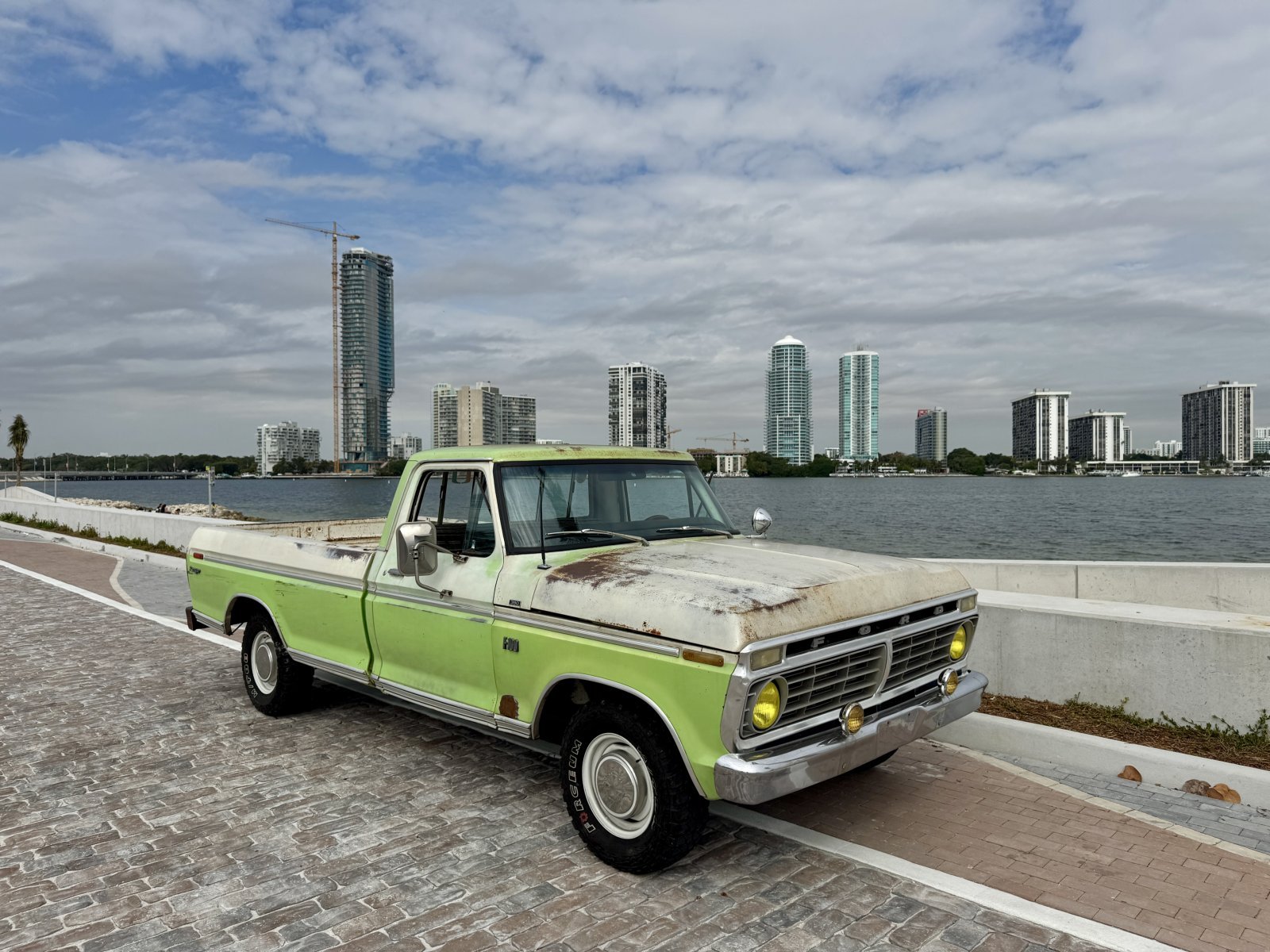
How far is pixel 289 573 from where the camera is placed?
636 centimetres

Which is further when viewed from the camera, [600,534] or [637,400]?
[637,400]

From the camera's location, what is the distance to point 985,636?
6562 mm

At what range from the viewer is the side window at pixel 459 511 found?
5016 mm

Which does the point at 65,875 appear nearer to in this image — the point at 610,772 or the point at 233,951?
the point at 233,951

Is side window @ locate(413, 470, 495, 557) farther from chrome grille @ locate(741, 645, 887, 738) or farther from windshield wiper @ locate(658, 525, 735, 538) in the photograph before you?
chrome grille @ locate(741, 645, 887, 738)

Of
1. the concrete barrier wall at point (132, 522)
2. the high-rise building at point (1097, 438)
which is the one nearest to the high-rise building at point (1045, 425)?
the high-rise building at point (1097, 438)

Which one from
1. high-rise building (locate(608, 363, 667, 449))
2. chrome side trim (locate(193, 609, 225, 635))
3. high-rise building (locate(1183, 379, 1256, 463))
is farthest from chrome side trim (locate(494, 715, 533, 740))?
high-rise building (locate(1183, 379, 1256, 463))

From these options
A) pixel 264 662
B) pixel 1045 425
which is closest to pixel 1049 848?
pixel 264 662

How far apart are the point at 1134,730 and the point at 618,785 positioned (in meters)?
3.70

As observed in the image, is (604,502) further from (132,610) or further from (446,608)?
(132,610)

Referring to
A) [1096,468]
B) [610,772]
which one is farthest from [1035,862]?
[1096,468]

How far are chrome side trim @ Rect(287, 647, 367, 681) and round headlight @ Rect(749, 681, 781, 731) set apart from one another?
121 inches

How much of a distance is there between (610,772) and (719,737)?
77 centimetres

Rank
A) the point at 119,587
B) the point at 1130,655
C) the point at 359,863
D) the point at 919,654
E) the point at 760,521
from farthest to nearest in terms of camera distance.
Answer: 1. the point at 119,587
2. the point at 1130,655
3. the point at 760,521
4. the point at 919,654
5. the point at 359,863
